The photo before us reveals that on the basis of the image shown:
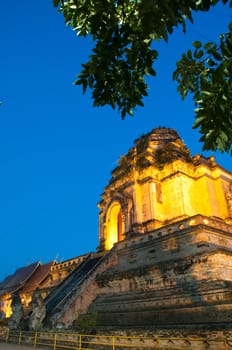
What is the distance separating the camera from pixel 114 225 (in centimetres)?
2398

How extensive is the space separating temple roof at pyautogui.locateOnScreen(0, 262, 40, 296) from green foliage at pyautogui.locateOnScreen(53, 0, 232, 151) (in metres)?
30.1

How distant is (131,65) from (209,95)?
1352 mm

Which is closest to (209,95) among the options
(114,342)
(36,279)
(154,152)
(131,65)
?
(131,65)

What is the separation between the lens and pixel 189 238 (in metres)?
12.8

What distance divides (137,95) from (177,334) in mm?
7192

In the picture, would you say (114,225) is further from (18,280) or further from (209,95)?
(209,95)

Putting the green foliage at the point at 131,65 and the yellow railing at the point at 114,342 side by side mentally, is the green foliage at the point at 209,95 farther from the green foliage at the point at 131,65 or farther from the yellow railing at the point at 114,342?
the yellow railing at the point at 114,342

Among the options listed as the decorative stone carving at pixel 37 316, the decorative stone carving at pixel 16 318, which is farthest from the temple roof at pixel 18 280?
the decorative stone carving at pixel 37 316

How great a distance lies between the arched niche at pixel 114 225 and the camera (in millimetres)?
23297

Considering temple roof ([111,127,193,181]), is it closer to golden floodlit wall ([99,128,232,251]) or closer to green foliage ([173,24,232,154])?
golden floodlit wall ([99,128,232,251])

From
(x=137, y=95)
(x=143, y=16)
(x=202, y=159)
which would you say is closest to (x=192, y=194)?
(x=202, y=159)

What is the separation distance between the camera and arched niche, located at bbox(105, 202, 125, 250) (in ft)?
76.4

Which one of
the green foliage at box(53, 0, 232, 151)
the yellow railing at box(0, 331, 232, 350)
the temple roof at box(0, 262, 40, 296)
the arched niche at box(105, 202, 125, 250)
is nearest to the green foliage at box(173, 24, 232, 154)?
the green foliage at box(53, 0, 232, 151)

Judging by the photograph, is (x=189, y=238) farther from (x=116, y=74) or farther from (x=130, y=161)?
(x=130, y=161)
